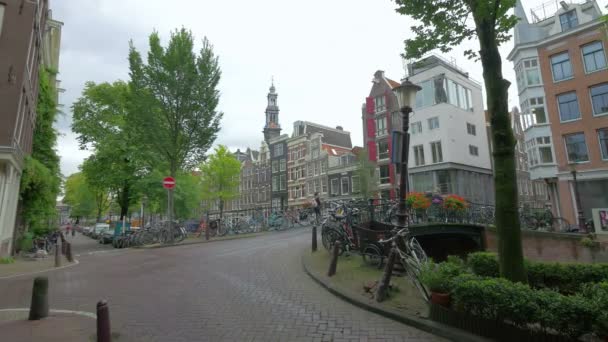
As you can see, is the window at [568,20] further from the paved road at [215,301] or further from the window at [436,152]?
the paved road at [215,301]

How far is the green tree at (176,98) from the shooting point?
57.1 ft

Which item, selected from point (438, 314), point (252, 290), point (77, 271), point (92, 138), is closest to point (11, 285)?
point (77, 271)

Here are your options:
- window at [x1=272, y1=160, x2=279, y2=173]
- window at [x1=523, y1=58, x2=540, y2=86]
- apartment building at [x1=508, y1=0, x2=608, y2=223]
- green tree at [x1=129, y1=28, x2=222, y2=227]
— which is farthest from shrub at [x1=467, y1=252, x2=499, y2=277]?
window at [x1=272, y1=160, x2=279, y2=173]

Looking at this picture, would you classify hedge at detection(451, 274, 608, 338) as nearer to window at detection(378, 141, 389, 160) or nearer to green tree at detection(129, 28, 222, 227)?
green tree at detection(129, 28, 222, 227)

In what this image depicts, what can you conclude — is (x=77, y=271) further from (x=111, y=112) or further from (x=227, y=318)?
(x=111, y=112)

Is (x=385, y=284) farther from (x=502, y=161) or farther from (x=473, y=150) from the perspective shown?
(x=473, y=150)

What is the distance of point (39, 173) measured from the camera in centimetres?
1711

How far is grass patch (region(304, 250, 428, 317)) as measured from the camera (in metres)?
5.68

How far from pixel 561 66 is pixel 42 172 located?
34918 millimetres

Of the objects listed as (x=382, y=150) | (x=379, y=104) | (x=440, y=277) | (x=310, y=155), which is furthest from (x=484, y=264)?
(x=310, y=155)

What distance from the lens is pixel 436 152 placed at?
3222 cm

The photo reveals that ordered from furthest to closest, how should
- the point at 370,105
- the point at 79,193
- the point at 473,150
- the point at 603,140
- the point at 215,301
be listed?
the point at 79,193, the point at 370,105, the point at 473,150, the point at 603,140, the point at 215,301

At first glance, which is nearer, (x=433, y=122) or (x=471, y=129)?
(x=433, y=122)

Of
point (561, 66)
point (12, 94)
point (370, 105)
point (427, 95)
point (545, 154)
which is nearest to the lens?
point (12, 94)
